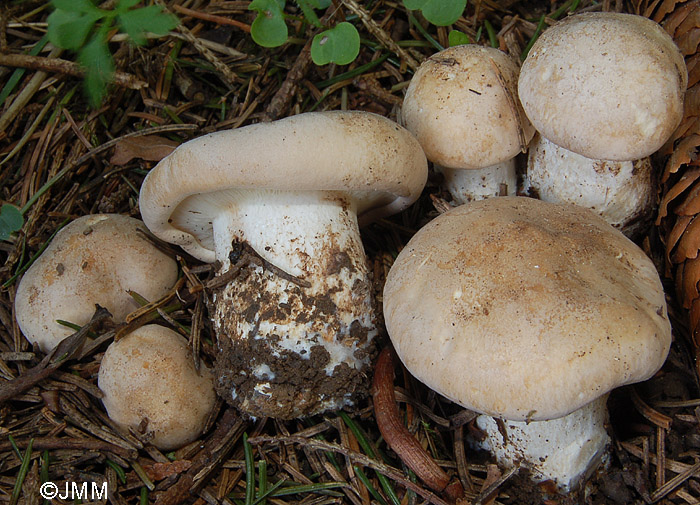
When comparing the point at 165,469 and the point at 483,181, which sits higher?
the point at 483,181

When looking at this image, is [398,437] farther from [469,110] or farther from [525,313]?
[469,110]

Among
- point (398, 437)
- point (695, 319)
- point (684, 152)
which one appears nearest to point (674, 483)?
point (695, 319)

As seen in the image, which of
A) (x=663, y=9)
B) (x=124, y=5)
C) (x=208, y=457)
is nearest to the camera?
(x=208, y=457)

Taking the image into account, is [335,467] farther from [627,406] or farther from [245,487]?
[627,406]

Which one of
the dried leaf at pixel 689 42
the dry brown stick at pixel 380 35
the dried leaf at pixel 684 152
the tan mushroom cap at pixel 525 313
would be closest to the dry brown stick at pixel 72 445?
the tan mushroom cap at pixel 525 313

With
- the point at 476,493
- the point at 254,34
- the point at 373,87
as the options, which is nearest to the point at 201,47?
the point at 254,34

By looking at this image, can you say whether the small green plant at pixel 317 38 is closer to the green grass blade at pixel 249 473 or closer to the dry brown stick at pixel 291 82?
the dry brown stick at pixel 291 82

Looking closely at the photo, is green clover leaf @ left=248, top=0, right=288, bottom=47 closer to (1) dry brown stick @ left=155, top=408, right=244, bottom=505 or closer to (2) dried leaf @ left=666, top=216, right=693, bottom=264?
(1) dry brown stick @ left=155, top=408, right=244, bottom=505
